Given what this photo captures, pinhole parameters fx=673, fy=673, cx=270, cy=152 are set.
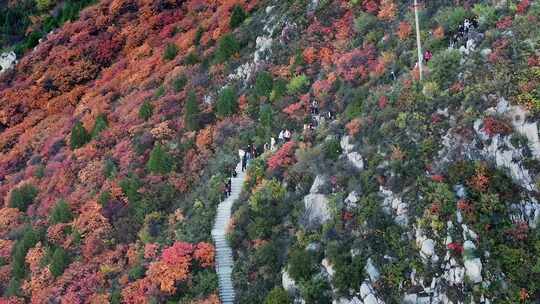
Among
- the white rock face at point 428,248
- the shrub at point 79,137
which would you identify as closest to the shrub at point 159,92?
the shrub at point 79,137

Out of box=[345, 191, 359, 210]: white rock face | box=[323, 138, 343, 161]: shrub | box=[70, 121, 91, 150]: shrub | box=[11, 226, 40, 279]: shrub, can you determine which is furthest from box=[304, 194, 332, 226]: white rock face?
box=[70, 121, 91, 150]: shrub

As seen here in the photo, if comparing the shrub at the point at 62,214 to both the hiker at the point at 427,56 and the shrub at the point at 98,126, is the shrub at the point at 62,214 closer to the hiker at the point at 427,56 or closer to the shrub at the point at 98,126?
the shrub at the point at 98,126

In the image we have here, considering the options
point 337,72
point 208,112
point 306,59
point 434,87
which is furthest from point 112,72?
point 434,87

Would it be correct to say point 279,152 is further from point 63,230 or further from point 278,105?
point 63,230

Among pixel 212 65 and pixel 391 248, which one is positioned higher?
pixel 391 248

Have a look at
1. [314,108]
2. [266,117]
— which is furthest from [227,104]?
[314,108]

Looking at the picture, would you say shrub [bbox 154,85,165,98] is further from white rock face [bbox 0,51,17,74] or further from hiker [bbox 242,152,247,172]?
white rock face [bbox 0,51,17,74]

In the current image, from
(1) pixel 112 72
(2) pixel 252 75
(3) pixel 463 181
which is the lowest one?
(1) pixel 112 72
